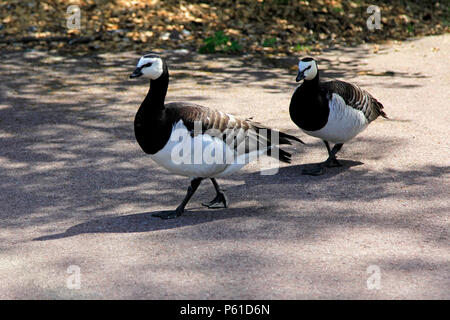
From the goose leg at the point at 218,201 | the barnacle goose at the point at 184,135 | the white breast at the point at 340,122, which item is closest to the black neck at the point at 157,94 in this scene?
the barnacle goose at the point at 184,135

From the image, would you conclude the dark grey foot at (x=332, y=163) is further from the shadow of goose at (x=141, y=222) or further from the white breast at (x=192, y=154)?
the white breast at (x=192, y=154)

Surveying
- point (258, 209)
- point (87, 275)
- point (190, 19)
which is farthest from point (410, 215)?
point (190, 19)

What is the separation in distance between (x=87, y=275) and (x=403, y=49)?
11510mm

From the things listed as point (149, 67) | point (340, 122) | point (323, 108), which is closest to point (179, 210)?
point (149, 67)

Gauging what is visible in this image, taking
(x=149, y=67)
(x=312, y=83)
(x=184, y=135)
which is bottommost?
(x=184, y=135)

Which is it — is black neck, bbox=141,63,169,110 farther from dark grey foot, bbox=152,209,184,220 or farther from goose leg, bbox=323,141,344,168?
goose leg, bbox=323,141,344,168

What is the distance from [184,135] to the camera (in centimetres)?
647

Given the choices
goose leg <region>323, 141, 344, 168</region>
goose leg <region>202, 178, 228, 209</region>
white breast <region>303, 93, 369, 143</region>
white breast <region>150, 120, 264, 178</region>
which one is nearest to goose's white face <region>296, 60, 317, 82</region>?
white breast <region>303, 93, 369, 143</region>

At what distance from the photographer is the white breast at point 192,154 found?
253 inches

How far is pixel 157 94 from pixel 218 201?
139cm

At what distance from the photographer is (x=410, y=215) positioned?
6.78 metres

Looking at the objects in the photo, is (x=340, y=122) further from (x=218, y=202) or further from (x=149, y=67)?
(x=149, y=67)

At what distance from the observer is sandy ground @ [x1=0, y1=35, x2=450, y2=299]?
5.35 m

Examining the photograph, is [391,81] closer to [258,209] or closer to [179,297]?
[258,209]
